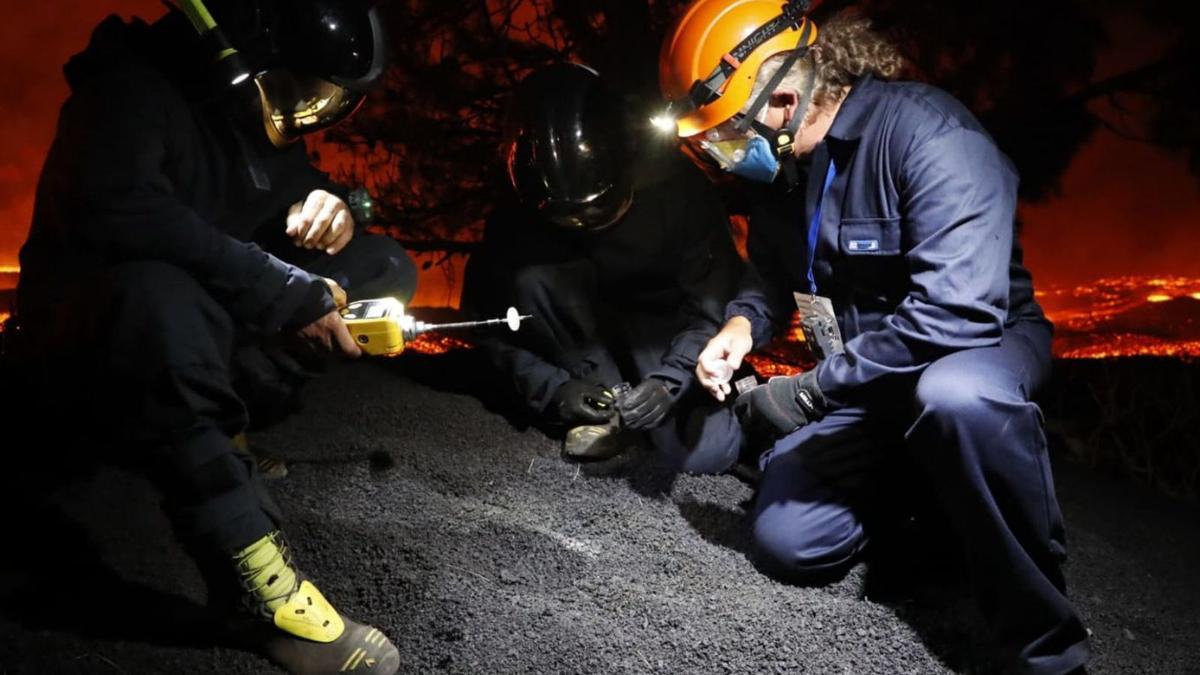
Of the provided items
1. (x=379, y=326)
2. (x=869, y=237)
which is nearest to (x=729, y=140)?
(x=869, y=237)

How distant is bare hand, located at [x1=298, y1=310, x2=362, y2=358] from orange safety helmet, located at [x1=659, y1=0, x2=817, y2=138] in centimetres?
105

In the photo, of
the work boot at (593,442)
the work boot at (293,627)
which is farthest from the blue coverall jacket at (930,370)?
the work boot at (293,627)

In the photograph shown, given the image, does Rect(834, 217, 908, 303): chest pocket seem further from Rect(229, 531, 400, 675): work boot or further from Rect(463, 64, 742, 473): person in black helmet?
Rect(229, 531, 400, 675): work boot

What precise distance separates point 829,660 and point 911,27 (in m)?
2.93

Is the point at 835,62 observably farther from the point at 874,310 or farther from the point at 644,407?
the point at 644,407

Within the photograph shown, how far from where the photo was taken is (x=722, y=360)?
241 cm

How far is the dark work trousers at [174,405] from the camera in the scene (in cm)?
161

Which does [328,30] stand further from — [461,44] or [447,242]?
[447,242]

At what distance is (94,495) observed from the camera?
2232 millimetres

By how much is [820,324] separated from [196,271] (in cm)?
161

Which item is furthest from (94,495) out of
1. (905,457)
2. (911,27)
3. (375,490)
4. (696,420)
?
(911,27)

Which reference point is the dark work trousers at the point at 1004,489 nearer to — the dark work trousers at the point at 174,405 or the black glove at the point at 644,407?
the black glove at the point at 644,407

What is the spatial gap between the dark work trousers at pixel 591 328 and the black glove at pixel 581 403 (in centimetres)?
17

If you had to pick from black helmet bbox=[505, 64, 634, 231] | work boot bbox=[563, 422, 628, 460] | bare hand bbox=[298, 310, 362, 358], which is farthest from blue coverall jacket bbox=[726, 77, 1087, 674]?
bare hand bbox=[298, 310, 362, 358]
